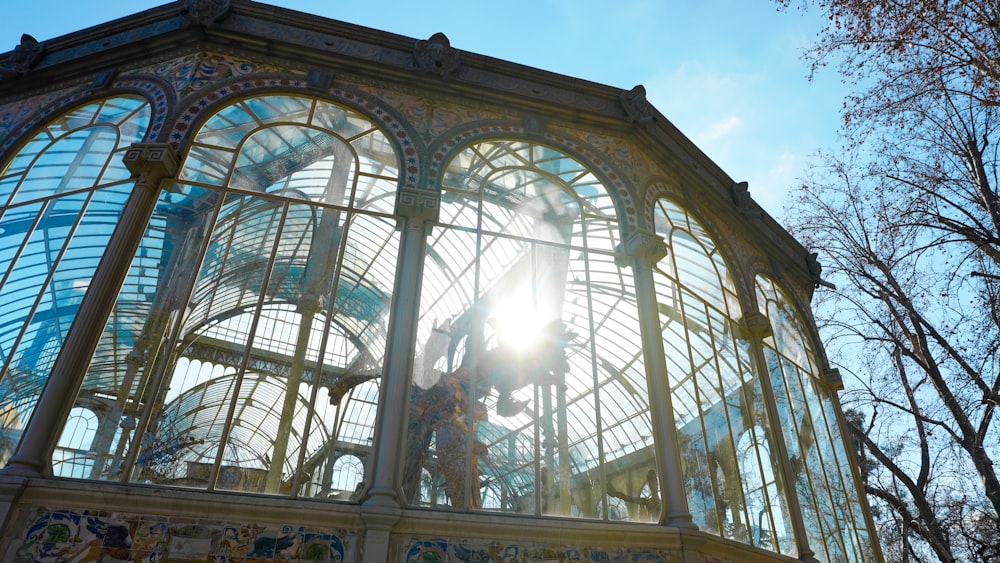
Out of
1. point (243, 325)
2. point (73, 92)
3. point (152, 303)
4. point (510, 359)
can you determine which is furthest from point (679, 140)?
point (73, 92)

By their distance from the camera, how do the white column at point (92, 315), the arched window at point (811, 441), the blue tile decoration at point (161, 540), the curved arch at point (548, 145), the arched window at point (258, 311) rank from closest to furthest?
the blue tile decoration at point (161, 540) < the white column at point (92, 315) < the arched window at point (258, 311) < the curved arch at point (548, 145) < the arched window at point (811, 441)

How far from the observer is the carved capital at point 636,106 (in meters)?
12.5

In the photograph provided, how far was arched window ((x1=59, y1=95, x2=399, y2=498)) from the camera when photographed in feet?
24.7

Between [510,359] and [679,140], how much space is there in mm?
6925

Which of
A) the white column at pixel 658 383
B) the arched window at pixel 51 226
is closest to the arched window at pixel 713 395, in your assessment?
the white column at pixel 658 383

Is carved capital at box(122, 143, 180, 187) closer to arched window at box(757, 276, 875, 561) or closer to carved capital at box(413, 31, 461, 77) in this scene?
carved capital at box(413, 31, 461, 77)

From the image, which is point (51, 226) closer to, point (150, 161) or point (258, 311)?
point (150, 161)

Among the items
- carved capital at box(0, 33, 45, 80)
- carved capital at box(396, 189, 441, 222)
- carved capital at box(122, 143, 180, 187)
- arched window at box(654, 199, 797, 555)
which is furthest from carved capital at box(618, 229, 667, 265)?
carved capital at box(0, 33, 45, 80)

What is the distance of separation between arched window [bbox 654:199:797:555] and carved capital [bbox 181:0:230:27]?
28.0 ft

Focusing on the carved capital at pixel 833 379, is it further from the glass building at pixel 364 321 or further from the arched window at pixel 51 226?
the arched window at pixel 51 226

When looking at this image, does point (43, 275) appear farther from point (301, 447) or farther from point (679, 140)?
point (679, 140)

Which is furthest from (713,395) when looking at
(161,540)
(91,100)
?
(91,100)

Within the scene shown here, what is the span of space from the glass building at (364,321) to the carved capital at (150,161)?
0.05m

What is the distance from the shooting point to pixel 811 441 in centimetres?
1300
